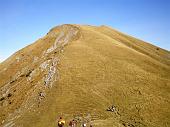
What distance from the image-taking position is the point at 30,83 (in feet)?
217

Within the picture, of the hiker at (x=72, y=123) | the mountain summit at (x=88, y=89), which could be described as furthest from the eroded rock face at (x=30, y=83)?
the hiker at (x=72, y=123)

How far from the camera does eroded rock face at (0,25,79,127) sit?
57575 millimetres

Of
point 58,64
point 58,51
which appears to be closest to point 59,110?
point 58,64

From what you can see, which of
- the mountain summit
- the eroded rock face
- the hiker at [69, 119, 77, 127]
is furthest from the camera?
the eroded rock face

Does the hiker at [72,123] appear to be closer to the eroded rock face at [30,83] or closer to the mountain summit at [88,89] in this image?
the mountain summit at [88,89]

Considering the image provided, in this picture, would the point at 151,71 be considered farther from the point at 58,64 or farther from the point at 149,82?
the point at 58,64

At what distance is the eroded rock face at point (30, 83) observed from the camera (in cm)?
5758

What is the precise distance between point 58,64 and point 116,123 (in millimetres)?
25478

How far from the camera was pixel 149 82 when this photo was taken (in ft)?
204

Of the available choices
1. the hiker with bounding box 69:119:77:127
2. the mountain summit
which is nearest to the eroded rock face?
the mountain summit

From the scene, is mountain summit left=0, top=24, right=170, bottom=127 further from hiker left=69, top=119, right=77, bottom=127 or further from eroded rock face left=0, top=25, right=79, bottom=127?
hiker left=69, top=119, right=77, bottom=127

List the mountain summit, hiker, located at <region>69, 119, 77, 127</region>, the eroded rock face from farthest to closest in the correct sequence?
the eroded rock face → the mountain summit → hiker, located at <region>69, 119, 77, 127</region>

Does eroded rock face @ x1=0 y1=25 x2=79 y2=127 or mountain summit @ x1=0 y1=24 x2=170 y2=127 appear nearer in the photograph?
mountain summit @ x1=0 y1=24 x2=170 y2=127

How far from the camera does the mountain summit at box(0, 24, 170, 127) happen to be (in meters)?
49.9
